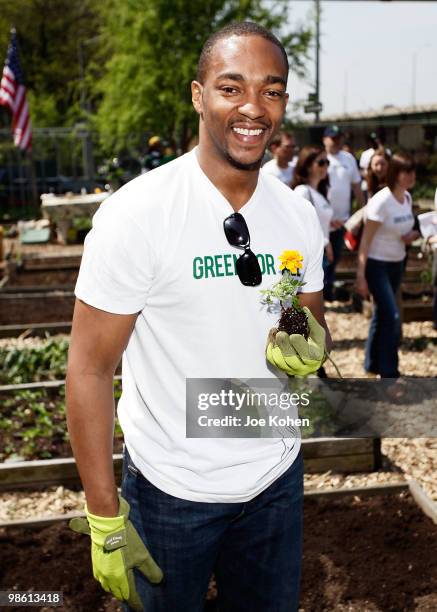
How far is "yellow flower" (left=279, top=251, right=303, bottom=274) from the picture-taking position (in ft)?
6.82

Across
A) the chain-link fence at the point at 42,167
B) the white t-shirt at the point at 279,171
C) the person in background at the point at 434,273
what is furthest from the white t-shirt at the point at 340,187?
the chain-link fence at the point at 42,167

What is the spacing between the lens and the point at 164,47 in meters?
19.2

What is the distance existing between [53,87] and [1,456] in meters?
37.8

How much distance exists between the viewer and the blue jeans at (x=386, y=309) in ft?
20.5

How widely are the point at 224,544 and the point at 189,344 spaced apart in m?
0.68

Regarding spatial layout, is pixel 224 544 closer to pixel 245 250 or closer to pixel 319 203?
pixel 245 250

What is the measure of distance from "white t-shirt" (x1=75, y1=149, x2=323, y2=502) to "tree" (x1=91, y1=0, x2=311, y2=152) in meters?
17.7

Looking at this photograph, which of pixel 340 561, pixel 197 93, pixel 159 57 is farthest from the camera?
pixel 159 57

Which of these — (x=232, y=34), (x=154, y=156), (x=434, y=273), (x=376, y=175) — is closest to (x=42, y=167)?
(x=154, y=156)

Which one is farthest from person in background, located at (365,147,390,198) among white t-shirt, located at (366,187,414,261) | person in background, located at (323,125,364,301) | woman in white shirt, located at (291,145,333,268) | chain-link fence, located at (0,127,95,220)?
chain-link fence, located at (0,127,95,220)

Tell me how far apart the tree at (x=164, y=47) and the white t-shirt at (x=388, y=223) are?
45.0ft

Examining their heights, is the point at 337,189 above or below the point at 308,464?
above

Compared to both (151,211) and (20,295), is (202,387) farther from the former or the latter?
(20,295)

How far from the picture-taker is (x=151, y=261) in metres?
1.91
